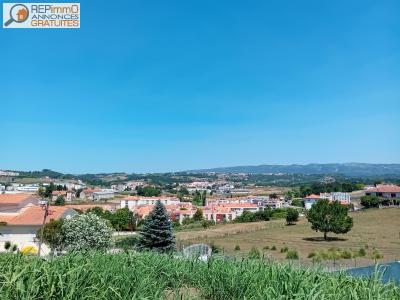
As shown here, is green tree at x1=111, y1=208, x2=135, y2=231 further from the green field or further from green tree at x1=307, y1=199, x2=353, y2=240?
green tree at x1=307, y1=199, x2=353, y2=240

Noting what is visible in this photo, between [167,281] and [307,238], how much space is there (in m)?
39.7

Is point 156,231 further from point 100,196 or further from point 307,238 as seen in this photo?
point 100,196

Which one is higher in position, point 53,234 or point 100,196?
point 53,234

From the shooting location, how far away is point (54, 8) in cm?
→ 1512

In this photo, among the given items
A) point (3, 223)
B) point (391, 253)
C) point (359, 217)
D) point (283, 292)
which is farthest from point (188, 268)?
point (359, 217)

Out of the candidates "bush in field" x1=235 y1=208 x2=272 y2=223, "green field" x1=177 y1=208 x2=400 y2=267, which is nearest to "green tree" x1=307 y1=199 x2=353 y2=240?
"green field" x1=177 y1=208 x2=400 y2=267

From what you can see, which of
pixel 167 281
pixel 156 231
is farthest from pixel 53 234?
pixel 167 281

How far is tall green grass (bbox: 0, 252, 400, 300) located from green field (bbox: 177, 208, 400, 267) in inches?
917

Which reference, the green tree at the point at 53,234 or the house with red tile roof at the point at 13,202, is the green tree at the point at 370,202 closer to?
the house with red tile roof at the point at 13,202

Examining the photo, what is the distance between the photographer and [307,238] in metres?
42.0

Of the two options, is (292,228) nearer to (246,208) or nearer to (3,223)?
(3,223)

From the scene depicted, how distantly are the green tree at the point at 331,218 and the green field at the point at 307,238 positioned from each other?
1.14 m

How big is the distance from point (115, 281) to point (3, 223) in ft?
112

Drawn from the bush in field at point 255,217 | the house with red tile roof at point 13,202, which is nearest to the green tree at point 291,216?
the bush in field at point 255,217
